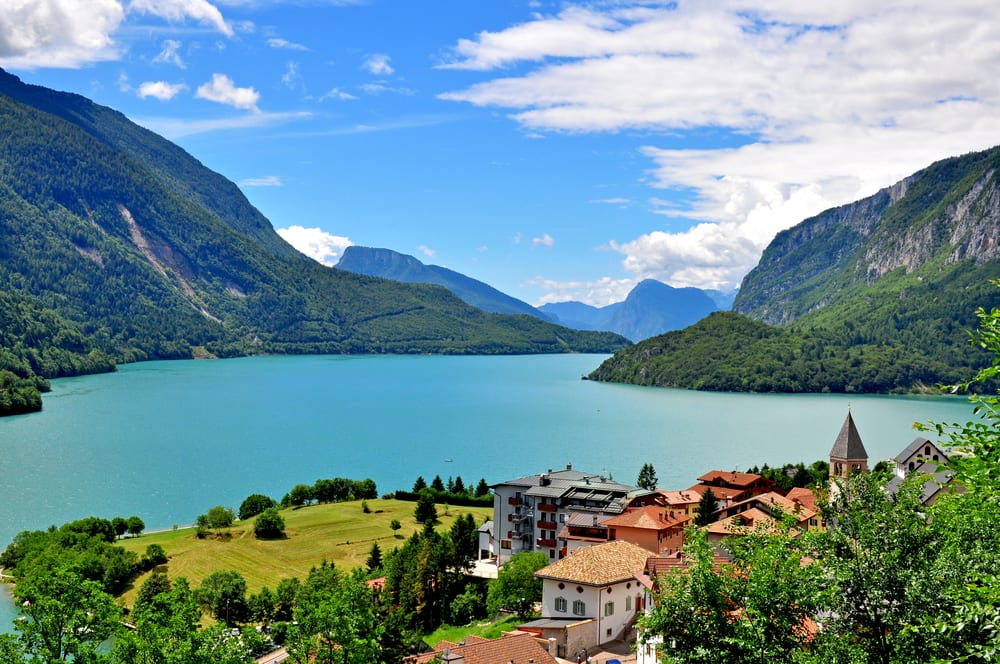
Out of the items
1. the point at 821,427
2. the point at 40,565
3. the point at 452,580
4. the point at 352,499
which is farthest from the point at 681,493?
the point at 821,427

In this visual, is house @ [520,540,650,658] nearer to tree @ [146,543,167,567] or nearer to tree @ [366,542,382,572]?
tree @ [366,542,382,572]

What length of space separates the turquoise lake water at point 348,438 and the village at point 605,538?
2193 centimetres

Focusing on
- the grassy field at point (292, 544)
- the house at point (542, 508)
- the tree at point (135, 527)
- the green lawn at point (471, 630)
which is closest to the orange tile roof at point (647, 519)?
the house at point (542, 508)

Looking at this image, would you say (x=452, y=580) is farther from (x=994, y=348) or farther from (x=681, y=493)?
(x=994, y=348)

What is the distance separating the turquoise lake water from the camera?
70500mm

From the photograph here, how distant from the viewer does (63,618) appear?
1825cm

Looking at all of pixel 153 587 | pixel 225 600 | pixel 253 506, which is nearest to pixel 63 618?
pixel 225 600

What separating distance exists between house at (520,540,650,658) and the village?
0.04 meters


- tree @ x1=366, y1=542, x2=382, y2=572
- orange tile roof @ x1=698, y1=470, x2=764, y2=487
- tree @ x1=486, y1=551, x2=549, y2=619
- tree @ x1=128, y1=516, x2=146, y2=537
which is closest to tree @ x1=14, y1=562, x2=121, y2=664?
tree @ x1=486, y1=551, x2=549, y2=619

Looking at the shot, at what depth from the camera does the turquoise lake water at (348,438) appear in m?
70.5

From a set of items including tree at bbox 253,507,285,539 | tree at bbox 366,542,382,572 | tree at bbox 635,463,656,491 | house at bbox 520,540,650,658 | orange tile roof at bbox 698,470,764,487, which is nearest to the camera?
house at bbox 520,540,650,658

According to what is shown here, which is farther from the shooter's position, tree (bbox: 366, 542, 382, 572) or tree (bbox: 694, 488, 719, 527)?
tree (bbox: 694, 488, 719, 527)

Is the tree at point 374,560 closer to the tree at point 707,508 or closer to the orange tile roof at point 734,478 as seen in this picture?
the tree at point 707,508

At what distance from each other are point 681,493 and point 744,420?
76.8m
